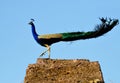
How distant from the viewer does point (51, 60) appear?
1856 centimetres

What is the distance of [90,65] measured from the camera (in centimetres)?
1836

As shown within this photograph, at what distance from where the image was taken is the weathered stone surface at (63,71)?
59.0 ft

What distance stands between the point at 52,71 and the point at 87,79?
1188 millimetres

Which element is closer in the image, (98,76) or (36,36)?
(98,76)

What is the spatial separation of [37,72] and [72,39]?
5.67 feet

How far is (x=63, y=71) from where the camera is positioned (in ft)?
59.8

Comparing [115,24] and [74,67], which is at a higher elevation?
[115,24]

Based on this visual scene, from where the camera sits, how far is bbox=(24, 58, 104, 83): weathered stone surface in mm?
17984

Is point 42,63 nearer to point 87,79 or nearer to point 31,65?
point 31,65

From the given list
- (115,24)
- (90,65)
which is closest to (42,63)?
(90,65)

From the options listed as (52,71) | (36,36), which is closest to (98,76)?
(52,71)

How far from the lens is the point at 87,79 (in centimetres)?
1795

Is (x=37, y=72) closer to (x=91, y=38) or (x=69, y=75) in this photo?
(x=69, y=75)

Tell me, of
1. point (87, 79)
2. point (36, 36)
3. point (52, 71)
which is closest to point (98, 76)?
point (87, 79)
